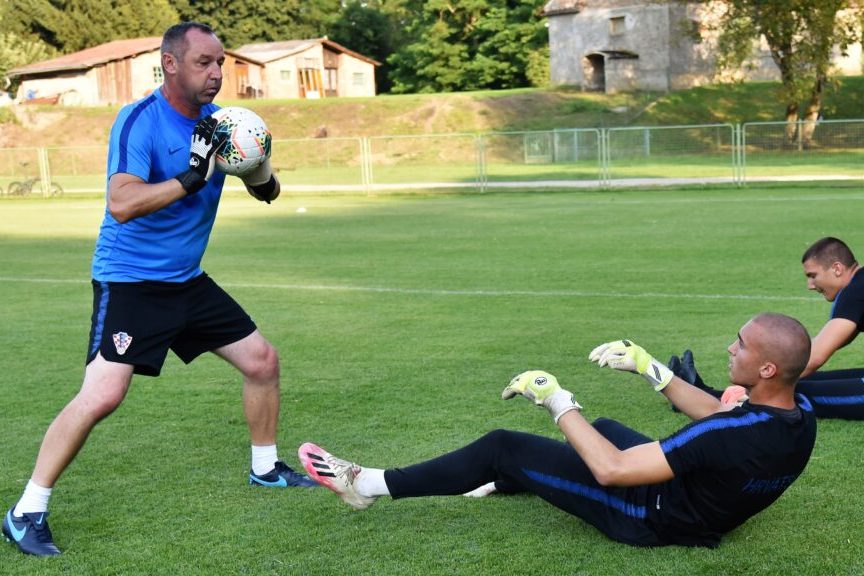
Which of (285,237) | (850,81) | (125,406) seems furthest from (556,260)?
(850,81)

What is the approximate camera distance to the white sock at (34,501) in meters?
4.75

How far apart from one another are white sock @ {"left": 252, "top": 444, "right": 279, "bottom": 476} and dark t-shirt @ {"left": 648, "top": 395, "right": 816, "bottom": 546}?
2252 millimetres

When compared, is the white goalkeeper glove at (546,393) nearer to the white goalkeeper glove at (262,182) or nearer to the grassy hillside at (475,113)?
the white goalkeeper glove at (262,182)

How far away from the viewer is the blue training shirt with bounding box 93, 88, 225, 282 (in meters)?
4.93

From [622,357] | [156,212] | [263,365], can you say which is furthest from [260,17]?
[622,357]

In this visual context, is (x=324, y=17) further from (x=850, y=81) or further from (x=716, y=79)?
(x=850, y=81)

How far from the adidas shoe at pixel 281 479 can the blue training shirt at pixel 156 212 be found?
1.13 metres

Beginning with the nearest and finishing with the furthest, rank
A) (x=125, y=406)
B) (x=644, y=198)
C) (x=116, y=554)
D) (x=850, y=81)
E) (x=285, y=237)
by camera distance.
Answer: (x=116, y=554), (x=125, y=406), (x=285, y=237), (x=644, y=198), (x=850, y=81)

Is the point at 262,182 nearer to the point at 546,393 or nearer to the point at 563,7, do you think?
the point at 546,393

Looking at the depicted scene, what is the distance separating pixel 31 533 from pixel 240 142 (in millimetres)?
1993

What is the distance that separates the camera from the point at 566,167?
39031 millimetres

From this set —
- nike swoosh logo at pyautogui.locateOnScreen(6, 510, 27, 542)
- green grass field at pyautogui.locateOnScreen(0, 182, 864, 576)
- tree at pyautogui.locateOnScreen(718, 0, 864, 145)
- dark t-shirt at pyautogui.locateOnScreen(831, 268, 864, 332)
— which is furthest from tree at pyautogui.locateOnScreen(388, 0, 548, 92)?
nike swoosh logo at pyautogui.locateOnScreen(6, 510, 27, 542)

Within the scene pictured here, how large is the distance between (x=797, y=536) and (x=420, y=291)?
26.0 feet

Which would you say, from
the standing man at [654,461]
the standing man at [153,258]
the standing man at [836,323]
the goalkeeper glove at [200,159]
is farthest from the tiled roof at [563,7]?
the standing man at [654,461]
